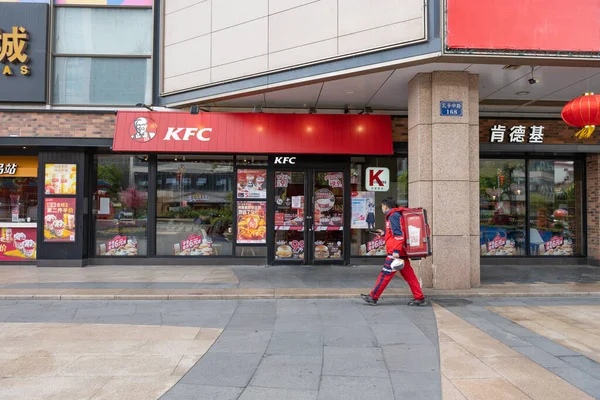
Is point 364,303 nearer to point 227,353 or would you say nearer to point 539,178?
point 227,353

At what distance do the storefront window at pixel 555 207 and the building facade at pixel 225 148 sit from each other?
0.04 m

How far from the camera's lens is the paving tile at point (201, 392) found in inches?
154

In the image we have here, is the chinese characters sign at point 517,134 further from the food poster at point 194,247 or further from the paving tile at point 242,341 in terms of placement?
the paving tile at point 242,341

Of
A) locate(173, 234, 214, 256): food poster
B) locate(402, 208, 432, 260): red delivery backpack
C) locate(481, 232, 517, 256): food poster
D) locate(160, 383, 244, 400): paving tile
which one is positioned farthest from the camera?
locate(481, 232, 517, 256): food poster

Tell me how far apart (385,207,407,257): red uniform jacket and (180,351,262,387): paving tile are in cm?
323

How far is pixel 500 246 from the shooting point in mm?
12289

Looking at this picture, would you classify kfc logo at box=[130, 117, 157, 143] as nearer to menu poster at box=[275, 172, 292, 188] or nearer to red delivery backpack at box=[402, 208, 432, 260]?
menu poster at box=[275, 172, 292, 188]

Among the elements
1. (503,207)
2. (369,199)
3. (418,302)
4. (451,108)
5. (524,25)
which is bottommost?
(418,302)

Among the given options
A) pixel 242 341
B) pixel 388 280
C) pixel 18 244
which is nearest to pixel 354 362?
pixel 242 341

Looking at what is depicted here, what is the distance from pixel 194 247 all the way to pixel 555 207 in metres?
10.6

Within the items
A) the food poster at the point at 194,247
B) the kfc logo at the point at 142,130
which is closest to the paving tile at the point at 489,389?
the food poster at the point at 194,247

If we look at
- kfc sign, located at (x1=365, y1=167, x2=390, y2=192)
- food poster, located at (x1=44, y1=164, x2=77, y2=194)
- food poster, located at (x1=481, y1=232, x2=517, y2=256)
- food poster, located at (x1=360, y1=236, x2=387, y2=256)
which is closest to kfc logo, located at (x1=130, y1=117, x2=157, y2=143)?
food poster, located at (x1=44, y1=164, x2=77, y2=194)

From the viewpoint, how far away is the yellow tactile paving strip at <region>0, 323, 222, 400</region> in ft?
13.3

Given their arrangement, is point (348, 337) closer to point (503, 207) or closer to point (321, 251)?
point (321, 251)
